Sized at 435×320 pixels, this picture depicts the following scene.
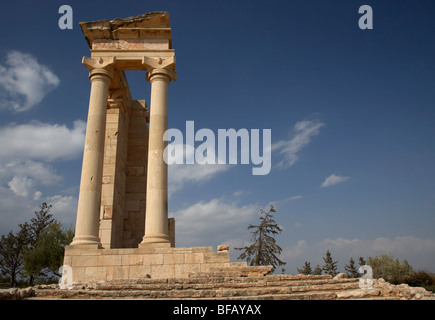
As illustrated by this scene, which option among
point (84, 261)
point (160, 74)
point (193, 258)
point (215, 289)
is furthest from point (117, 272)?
point (160, 74)

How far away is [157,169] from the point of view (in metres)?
23.0

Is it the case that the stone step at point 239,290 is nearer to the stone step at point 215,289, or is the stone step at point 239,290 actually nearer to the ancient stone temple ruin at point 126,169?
the stone step at point 215,289

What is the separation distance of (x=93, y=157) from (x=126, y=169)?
701 cm

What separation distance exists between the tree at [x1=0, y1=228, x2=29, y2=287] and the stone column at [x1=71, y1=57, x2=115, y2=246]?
4666 cm

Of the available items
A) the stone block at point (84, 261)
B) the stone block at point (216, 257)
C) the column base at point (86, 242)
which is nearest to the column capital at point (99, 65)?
the column base at point (86, 242)

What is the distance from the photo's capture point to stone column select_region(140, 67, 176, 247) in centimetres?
2184

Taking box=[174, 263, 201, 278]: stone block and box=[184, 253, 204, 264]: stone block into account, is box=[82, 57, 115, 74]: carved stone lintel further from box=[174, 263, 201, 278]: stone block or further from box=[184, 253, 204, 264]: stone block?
box=[174, 263, 201, 278]: stone block

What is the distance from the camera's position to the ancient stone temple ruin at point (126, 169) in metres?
20.5

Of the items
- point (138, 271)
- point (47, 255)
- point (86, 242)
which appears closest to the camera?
point (138, 271)

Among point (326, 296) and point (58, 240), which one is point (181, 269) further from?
point (58, 240)

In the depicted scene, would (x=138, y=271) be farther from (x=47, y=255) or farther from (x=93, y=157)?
(x=47, y=255)

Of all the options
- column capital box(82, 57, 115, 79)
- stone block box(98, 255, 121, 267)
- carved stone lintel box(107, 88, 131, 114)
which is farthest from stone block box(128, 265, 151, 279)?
column capital box(82, 57, 115, 79)

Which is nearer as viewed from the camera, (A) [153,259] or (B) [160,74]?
(A) [153,259]
